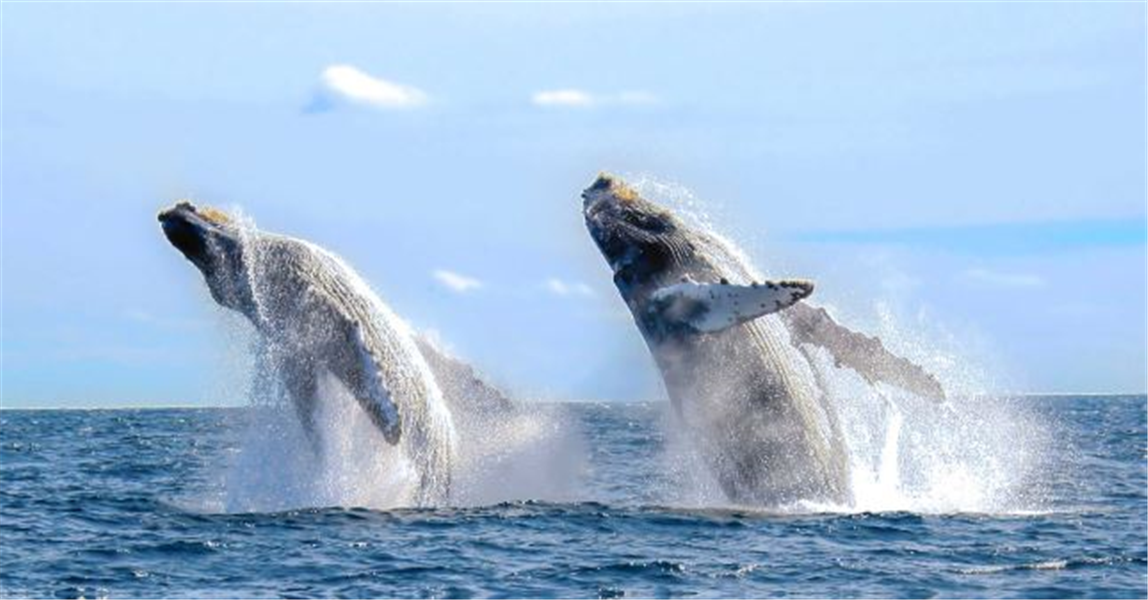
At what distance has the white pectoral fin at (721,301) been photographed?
18.3 metres

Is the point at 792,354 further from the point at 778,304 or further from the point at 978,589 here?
the point at 978,589

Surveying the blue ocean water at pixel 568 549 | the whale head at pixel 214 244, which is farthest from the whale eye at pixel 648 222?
the whale head at pixel 214 244

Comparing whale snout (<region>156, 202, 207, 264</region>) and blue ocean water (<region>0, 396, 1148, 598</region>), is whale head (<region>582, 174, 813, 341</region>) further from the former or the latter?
whale snout (<region>156, 202, 207, 264</region>)

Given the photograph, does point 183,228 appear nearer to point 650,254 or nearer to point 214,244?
point 214,244

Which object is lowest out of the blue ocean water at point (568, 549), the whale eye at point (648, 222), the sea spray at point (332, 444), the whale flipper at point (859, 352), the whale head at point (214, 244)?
the blue ocean water at point (568, 549)

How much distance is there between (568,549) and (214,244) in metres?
6.34

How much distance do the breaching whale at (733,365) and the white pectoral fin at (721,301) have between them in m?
0.08

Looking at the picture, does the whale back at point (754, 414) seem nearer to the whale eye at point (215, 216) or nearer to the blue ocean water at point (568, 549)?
the blue ocean water at point (568, 549)

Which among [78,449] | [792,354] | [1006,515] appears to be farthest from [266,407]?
[78,449]

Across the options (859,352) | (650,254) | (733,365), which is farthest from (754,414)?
(650,254)

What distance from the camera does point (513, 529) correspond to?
19266 millimetres

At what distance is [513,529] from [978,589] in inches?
231

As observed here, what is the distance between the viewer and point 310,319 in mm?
20562

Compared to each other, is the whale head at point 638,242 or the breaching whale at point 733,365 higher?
the whale head at point 638,242
